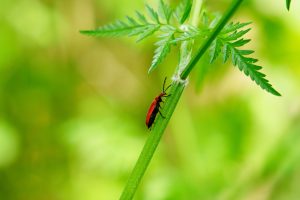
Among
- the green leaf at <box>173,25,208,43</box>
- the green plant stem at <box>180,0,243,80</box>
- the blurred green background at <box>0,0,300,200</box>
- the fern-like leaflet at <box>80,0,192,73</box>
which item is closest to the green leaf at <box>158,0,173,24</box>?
the fern-like leaflet at <box>80,0,192,73</box>

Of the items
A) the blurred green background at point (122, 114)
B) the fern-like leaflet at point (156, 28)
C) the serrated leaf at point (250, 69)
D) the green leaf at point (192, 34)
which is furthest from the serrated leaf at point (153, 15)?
the blurred green background at point (122, 114)

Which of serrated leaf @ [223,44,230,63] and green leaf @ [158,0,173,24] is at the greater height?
green leaf @ [158,0,173,24]

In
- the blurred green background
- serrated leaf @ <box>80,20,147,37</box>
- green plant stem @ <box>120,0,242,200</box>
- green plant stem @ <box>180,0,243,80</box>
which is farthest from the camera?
the blurred green background

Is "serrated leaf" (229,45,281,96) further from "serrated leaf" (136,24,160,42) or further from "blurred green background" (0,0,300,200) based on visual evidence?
"blurred green background" (0,0,300,200)

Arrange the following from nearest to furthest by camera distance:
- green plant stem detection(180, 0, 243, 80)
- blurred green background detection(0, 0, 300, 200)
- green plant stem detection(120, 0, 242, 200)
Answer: green plant stem detection(180, 0, 243, 80)
green plant stem detection(120, 0, 242, 200)
blurred green background detection(0, 0, 300, 200)

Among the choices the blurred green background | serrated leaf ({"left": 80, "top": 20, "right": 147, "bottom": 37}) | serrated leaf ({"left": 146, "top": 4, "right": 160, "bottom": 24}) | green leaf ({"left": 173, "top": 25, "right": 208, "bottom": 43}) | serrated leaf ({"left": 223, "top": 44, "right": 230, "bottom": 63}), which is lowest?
the blurred green background

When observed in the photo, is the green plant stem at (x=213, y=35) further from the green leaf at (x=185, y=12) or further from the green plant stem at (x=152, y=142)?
the green leaf at (x=185, y=12)

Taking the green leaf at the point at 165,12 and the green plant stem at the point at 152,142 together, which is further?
the green leaf at the point at 165,12

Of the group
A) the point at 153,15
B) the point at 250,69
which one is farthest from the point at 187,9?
the point at 250,69
